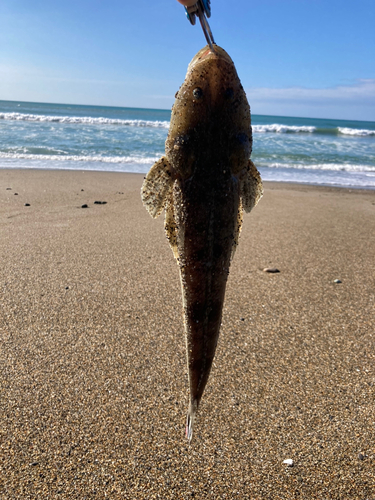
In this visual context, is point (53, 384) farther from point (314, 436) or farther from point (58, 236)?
point (58, 236)

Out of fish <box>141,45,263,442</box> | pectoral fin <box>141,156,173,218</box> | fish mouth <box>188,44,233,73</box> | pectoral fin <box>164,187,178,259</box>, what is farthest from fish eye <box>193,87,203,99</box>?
pectoral fin <box>164,187,178,259</box>

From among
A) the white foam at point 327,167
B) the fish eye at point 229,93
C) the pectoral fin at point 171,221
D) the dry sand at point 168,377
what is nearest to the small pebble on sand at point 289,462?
the dry sand at point 168,377

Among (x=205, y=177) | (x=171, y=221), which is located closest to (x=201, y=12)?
(x=205, y=177)

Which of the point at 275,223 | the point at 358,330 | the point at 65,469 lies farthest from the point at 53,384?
the point at 275,223

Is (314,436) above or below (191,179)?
below

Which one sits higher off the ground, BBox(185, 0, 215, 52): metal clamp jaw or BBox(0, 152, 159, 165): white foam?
BBox(185, 0, 215, 52): metal clamp jaw

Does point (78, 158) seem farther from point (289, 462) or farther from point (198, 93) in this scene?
point (198, 93)

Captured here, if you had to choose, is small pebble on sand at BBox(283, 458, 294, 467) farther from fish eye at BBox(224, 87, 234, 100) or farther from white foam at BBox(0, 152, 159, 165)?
white foam at BBox(0, 152, 159, 165)
